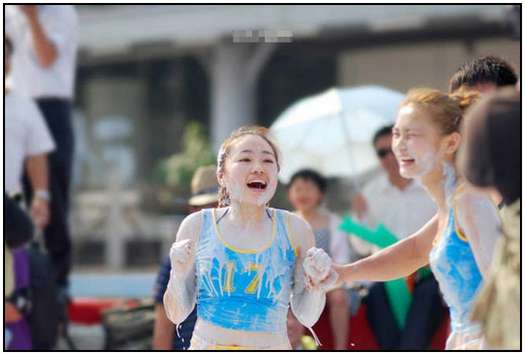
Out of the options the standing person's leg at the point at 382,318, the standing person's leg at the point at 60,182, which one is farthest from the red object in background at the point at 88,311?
the standing person's leg at the point at 382,318

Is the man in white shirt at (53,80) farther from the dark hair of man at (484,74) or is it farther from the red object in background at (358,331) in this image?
the dark hair of man at (484,74)

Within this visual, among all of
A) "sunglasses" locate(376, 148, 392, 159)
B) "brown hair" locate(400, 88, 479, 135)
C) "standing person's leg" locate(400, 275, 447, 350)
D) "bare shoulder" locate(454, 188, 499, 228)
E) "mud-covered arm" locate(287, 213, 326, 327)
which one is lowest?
"standing person's leg" locate(400, 275, 447, 350)

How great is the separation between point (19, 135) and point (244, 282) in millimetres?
2936

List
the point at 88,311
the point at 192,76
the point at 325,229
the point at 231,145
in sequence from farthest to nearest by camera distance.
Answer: the point at 192,76 < the point at 88,311 < the point at 325,229 < the point at 231,145

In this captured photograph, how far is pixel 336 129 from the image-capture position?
746 cm

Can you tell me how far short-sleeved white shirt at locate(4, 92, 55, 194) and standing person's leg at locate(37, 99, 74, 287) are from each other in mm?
415

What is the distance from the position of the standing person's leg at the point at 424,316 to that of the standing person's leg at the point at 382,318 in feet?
0.34

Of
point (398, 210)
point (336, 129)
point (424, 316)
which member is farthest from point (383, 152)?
point (424, 316)

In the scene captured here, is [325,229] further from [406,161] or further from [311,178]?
[406,161]

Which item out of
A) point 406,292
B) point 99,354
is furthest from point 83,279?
point 99,354

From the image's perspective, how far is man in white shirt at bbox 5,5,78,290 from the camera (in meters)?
6.26

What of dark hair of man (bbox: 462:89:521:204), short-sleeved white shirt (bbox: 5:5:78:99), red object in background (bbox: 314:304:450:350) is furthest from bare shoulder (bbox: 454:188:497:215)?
short-sleeved white shirt (bbox: 5:5:78:99)

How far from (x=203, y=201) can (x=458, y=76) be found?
160cm

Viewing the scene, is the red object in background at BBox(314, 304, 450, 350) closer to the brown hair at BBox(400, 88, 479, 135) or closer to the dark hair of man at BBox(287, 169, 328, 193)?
the dark hair of man at BBox(287, 169, 328, 193)
